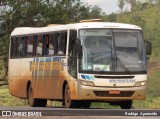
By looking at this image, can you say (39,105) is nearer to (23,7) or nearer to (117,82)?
(117,82)

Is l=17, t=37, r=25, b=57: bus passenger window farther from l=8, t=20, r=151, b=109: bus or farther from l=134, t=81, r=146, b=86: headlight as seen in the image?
l=134, t=81, r=146, b=86: headlight

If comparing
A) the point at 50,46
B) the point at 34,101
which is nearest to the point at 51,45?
the point at 50,46

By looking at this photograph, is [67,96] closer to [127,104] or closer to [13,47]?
[127,104]

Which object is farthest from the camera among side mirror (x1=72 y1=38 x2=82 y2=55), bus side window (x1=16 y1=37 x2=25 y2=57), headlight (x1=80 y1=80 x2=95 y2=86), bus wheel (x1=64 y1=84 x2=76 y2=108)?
bus side window (x1=16 y1=37 x2=25 y2=57)

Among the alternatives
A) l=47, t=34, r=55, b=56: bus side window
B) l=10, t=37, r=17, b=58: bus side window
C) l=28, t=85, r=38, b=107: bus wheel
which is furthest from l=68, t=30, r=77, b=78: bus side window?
l=10, t=37, r=17, b=58: bus side window

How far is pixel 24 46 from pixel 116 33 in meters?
5.69

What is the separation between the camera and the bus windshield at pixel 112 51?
74.0ft

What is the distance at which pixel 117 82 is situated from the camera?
888 inches

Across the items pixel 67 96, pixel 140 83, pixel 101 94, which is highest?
pixel 140 83

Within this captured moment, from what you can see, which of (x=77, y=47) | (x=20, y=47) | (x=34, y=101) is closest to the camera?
A: (x=77, y=47)

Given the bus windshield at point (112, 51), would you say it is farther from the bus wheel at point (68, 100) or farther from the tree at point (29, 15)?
the tree at point (29, 15)

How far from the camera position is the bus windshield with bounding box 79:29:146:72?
2256 centimetres

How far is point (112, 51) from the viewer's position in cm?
2283

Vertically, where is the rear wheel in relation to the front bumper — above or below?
below
